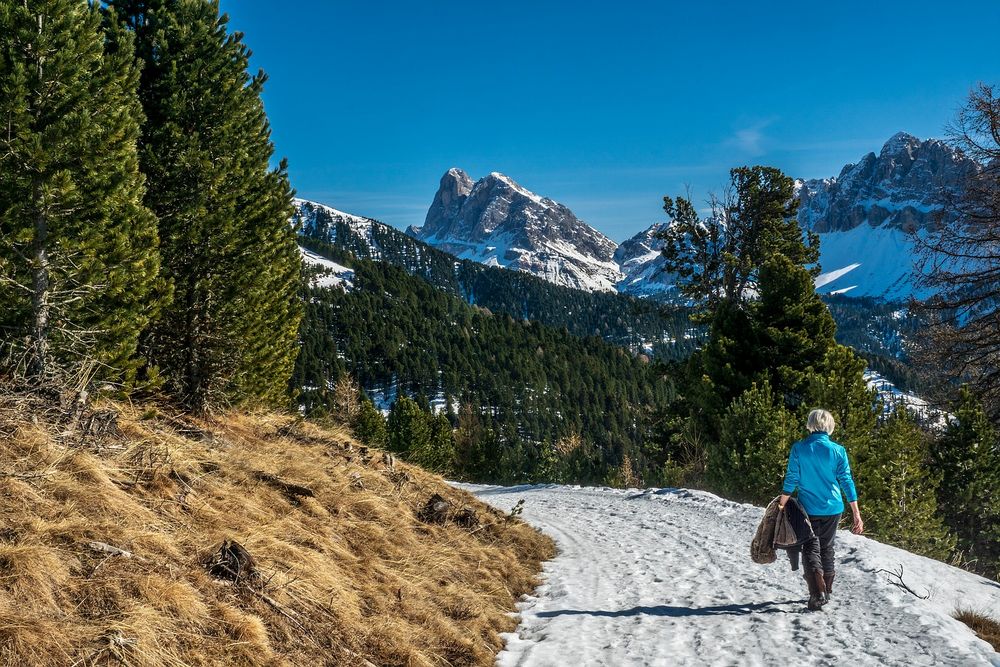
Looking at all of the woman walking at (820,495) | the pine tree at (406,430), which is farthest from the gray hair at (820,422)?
the pine tree at (406,430)

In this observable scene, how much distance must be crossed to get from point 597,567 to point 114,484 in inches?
251

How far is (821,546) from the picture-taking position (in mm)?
6293

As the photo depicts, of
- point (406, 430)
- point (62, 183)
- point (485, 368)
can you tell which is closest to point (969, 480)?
point (62, 183)

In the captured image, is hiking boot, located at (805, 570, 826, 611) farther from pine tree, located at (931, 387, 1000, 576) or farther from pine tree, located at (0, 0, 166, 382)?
pine tree, located at (931, 387, 1000, 576)

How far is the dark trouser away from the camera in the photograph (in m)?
6.13

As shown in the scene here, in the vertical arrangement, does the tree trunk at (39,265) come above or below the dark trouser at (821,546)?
above

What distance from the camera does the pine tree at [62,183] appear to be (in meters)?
7.12

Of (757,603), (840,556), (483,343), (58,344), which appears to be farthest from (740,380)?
(483,343)

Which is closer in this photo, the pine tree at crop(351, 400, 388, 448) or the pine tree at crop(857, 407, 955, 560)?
the pine tree at crop(857, 407, 955, 560)

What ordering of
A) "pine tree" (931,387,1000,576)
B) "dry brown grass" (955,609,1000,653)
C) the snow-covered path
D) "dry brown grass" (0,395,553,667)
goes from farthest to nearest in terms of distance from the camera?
1. "pine tree" (931,387,1000,576)
2. "dry brown grass" (955,609,1000,653)
3. the snow-covered path
4. "dry brown grass" (0,395,553,667)

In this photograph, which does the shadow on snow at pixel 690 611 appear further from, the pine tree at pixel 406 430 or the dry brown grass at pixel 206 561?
the pine tree at pixel 406 430

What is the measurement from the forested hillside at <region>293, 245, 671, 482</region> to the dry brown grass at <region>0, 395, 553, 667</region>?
107 meters

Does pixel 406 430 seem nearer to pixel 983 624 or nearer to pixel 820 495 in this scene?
pixel 820 495

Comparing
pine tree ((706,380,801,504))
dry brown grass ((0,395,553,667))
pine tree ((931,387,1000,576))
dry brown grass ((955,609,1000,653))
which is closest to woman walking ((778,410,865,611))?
dry brown grass ((955,609,1000,653))
